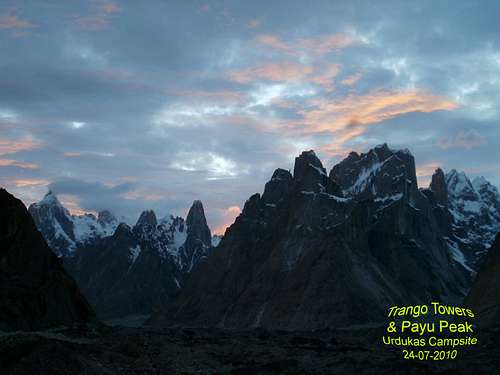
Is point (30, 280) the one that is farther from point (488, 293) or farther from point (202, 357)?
point (488, 293)

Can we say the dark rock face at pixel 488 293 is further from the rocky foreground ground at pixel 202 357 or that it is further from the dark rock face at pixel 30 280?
the dark rock face at pixel 30 280

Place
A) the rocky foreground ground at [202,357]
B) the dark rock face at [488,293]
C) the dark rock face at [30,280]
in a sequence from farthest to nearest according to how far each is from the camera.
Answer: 1. the dark rock face at [488,293]
2. the dark rock face at [30,280]
3. the rocky foreground ground at [202,357]

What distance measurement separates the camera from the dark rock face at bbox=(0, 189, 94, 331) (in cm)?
8875

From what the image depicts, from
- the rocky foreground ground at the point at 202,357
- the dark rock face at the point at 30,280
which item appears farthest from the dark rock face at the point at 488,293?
the dark rock face at the point at 30,280

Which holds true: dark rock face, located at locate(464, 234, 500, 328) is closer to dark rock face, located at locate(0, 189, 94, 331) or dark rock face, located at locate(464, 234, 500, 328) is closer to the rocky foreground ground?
the rocky foreground ground

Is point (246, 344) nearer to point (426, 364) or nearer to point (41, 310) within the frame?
point (41, 310)

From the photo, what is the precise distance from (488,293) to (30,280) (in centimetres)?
7625

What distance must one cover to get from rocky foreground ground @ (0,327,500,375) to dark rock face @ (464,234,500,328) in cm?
1479

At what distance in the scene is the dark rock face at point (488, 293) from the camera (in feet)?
331

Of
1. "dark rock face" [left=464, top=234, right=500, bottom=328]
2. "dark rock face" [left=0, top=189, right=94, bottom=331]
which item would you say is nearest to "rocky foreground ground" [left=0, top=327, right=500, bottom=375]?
"dark rock face" [left=0, top=189, right=94, bottom=331]

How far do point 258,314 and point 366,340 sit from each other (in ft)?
265

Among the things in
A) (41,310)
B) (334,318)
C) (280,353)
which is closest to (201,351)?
(280,353)

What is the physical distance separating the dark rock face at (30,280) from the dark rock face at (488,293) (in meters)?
64.3

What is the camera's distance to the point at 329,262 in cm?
17462
